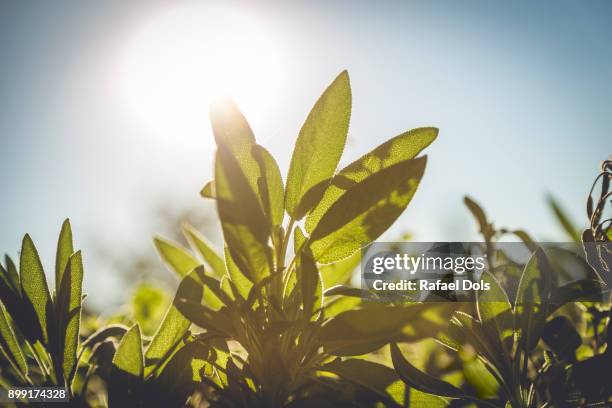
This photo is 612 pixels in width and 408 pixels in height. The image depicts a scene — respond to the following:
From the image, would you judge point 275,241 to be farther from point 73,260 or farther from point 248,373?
point 73,260

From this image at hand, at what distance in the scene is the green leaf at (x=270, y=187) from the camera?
1.69 ft

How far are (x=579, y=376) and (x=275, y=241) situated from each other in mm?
517

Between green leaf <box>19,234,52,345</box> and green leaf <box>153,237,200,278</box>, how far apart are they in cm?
22

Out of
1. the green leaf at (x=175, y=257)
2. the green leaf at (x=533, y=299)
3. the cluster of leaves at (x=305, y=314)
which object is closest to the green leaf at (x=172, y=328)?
the cluster of leaves at (x=305, y=314)

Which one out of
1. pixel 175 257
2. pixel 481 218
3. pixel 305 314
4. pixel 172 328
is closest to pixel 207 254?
pixel 175 257

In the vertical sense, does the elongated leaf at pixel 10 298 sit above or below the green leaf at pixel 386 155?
below

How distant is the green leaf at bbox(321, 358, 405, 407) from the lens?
52 cm

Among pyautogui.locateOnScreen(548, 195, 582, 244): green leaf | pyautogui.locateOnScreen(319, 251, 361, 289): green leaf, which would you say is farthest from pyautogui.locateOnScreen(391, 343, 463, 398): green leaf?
pyautogui.locateOnScreen(548, 195, 582, 244): green leaf

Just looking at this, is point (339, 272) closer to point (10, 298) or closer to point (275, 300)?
point (275, 300)

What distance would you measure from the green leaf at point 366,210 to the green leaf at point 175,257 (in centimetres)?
36

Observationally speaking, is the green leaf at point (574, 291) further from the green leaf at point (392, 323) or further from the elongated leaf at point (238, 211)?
the elongated leaf at point (238, 211)

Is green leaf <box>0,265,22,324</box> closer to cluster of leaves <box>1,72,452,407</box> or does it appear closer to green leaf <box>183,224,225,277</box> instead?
cluster of leaves <box>1,72,452,407</box>

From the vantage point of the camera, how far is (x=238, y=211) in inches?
15.6

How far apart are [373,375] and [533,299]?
0.28 metres
